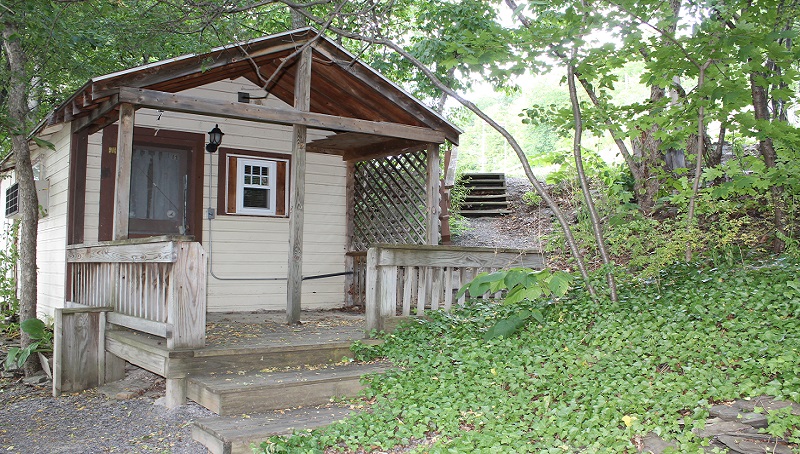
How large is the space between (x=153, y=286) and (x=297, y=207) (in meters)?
1.81

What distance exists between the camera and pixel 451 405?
4109 mm

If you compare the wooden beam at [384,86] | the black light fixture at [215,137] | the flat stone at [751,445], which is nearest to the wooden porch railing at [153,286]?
the black light fixture at [215,137]

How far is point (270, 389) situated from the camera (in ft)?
15.2

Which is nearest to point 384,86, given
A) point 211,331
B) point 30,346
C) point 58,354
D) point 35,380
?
point 211,331

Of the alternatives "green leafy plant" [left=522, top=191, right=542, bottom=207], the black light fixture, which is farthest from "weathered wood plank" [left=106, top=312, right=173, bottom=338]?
"green leafy plant" [left=522, top=191, right=542, bottom=207]

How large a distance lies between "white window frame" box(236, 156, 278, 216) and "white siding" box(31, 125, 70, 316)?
2067 mm

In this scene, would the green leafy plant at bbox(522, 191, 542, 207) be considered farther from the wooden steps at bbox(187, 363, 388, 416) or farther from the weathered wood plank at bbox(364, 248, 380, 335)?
the wooden steps at bbox(187, 363, 388, 416)

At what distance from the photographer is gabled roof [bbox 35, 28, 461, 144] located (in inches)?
250

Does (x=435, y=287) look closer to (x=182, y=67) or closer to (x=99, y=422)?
(x=99, y=422)

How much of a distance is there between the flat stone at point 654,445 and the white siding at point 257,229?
6303mm

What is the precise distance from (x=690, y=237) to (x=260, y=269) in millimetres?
5500

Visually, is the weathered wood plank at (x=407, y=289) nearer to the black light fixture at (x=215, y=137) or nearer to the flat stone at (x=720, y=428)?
the flat stone at (x=720, y=428)

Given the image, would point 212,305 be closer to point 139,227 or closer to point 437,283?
point 139,227

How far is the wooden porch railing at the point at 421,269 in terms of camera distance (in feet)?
19.3
